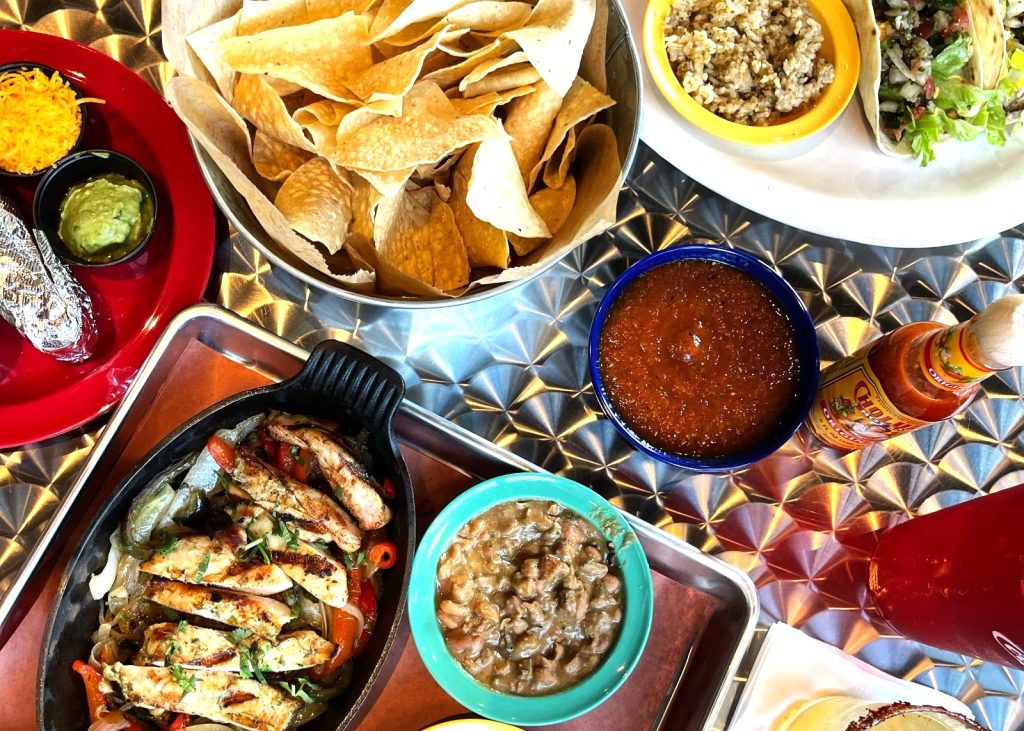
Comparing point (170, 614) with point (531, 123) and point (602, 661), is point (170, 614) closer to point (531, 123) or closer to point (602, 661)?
point (602, 661)

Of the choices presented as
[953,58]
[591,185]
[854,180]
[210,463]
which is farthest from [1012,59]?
[210,463]

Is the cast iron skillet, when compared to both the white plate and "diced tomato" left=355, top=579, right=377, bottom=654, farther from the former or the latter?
the white plate

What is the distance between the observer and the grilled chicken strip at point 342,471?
1.44m

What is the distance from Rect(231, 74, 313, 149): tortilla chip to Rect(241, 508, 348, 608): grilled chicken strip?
0.67 metres

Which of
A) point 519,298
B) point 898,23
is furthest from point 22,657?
point 898,23

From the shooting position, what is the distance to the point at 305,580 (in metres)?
1.45

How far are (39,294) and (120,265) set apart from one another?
0.25 metres

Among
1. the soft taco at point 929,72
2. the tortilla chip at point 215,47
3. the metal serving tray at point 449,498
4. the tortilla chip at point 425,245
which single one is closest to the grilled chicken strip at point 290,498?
the metal serving tray at point 449,498

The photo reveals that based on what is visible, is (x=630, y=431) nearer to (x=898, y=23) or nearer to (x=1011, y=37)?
(x=898, y=23)

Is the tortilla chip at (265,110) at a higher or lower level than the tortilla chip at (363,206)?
higher

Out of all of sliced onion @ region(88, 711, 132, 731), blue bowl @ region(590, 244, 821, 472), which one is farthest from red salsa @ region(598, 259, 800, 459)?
sliced onion @ region(88, 711, 132, 731)

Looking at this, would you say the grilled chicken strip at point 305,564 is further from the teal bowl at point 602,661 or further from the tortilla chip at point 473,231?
the tortilla chip at point 473,231

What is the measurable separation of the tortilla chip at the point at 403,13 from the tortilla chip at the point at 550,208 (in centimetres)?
37

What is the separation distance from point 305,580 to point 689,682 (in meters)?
0.80
